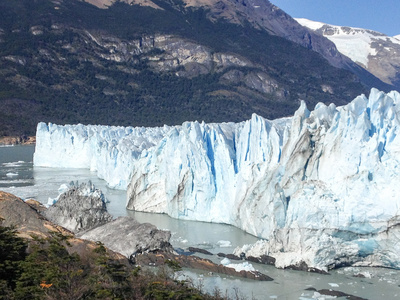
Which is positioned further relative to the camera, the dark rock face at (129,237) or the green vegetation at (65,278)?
the dark rock face at (129,237)

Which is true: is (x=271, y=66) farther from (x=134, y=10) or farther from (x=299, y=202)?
(x=299, y=202)

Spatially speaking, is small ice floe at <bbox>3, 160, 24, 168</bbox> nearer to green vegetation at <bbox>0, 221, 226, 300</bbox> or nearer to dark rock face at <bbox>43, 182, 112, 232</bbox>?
dark rock face at <bbox>43, 182, 112, 232</bbox>

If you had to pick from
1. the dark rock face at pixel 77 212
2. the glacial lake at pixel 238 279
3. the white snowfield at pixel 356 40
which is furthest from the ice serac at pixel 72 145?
the white snowfield at pixel 356 40

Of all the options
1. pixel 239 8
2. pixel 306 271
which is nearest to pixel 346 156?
pixel 306 271

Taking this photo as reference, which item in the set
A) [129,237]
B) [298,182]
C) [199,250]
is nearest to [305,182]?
[298,182]

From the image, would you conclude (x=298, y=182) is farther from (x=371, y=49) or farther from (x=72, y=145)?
(x=371, y=49)

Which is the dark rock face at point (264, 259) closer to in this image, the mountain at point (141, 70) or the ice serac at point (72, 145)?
the ice serac at point (72, 145)
